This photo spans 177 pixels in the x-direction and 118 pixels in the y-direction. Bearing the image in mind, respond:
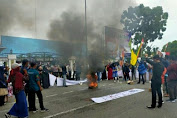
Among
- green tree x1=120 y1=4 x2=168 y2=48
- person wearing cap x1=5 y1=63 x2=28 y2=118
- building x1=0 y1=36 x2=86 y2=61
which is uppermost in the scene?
green tree x1=120 y1=4 x2=168 y2=48

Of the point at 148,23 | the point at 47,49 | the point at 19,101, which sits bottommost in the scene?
the point at 19,101

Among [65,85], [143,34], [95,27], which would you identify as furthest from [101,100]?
[143,34]

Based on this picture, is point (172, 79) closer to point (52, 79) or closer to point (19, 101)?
point (19, 101)

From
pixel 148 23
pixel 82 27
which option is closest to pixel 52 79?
pixel 82 27

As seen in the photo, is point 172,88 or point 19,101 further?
point 172,88

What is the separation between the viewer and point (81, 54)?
12.6 meters

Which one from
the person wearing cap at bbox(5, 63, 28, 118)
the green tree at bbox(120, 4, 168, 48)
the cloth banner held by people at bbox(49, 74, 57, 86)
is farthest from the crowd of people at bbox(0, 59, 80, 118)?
the green tree at bbox(120, 4, 168, 48)

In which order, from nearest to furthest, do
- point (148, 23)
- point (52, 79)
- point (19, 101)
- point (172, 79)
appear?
point (19, 101) < point (172, 79) < point (52, 79) < point (148, 23)

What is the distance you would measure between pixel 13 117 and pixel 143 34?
21764mm

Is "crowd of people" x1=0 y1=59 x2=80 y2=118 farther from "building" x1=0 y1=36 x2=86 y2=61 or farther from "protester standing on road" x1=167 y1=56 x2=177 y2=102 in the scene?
"building" x1=0 y1=36 x2=86 y2=61

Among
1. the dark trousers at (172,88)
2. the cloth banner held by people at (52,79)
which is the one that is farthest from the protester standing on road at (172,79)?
the cloth banner held by people at (52,79)

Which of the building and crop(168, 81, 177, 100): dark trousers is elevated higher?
the building

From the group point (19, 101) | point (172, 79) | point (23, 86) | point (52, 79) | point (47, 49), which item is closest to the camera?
point (19, 101)

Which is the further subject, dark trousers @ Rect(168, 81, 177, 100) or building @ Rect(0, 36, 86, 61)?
building @ Rect(0, 36, 86, 61)
